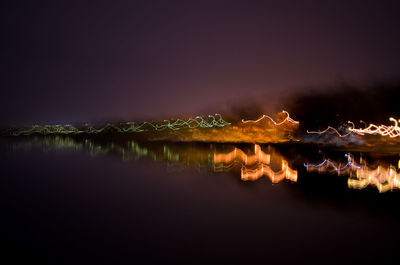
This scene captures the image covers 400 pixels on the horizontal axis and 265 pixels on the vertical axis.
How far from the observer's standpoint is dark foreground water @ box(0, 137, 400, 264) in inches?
134

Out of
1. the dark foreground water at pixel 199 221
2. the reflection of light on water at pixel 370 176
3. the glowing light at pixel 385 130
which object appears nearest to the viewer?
the dark foreground water at pixel 199 221

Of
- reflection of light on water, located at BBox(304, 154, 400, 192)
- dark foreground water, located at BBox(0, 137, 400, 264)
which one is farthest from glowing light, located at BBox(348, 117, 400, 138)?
dark foreground water, located at BBox(0, 137, 400, 264)

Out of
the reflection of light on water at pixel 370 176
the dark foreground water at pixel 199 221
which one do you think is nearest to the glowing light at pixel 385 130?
the reflection of light on water at pixel 370 176

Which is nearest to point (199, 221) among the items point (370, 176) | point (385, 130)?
point (370, 176)

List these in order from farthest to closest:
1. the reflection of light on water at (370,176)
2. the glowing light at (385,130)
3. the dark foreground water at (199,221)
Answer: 1. the glowing light at (385,130)
2. the reflection of light on water at (370,176)
3. the dark foreground water at (199,221)

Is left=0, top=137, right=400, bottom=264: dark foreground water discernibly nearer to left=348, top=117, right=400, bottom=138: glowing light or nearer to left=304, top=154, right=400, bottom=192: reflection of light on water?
left=304, top=154, right=400, bottom=192: reflection of light on water

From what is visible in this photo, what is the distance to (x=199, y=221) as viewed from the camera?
179 inches

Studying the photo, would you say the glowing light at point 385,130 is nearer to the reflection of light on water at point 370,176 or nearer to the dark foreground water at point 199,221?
the reflection of light on water at point 370,176

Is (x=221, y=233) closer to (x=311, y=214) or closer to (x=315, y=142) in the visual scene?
(x=311, y=214)

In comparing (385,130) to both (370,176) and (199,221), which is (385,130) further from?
(199,221)

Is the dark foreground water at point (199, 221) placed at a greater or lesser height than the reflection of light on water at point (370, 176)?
lesser

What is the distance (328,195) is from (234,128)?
25524 mm

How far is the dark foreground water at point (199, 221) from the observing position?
3.39 meters

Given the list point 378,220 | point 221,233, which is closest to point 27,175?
point 221,233
